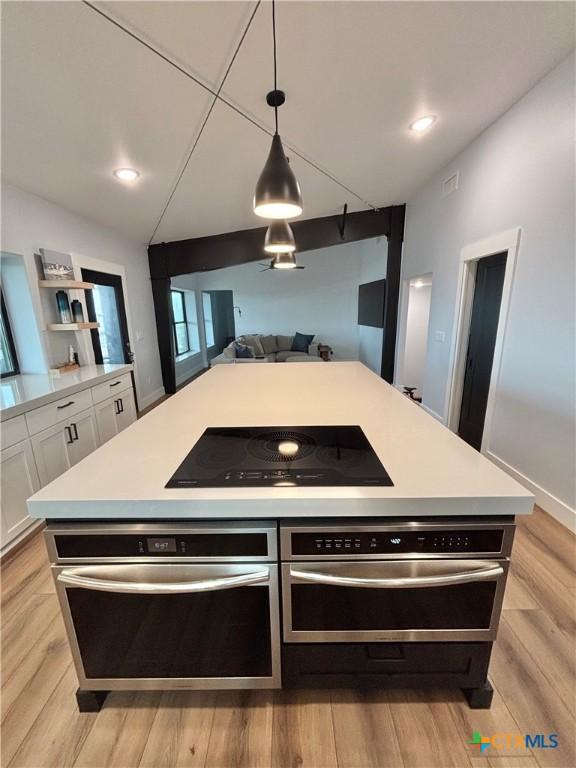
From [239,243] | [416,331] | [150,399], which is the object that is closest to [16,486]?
[150,399]

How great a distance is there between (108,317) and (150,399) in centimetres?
151

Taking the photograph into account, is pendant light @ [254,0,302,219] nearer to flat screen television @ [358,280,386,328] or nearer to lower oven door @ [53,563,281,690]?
lower oven door @ [53,563,281,690]

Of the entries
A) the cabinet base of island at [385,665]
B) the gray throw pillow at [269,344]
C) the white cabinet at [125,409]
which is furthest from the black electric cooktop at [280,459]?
the gray throw pillow at [269,344]

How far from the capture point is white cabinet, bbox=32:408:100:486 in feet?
6.98

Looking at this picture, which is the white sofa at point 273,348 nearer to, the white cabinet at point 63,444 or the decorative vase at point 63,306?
the decorative vase at point 63,306

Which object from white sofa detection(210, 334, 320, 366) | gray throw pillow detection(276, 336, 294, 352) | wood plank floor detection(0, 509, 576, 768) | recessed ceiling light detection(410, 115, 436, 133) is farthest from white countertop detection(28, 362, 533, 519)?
gray throw pillow detection(276, 336, 294, 352)

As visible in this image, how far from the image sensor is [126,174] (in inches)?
Answer: 109

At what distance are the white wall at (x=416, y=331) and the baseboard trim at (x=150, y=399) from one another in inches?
165

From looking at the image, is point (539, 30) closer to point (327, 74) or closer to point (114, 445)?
point (327, 74)

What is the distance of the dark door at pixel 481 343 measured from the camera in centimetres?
288

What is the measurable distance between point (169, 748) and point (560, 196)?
11.4ft

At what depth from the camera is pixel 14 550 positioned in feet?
6.41

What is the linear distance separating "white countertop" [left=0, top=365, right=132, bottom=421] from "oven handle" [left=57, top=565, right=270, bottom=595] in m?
1.40

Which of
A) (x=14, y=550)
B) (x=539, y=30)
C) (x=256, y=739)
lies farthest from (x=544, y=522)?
(x=14, y=550)
